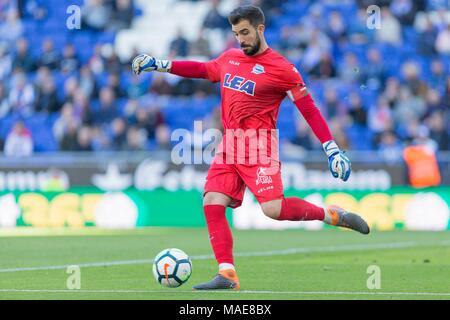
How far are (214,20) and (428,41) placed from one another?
4468mm

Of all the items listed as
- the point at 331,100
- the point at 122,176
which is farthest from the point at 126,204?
the point at 331,100

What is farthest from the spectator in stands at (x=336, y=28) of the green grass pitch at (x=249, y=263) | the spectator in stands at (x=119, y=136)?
the green grass pitch at (x=249, y=263)

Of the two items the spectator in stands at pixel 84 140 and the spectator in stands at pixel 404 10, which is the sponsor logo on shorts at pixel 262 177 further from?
the spectator in stands at pixel 404 10

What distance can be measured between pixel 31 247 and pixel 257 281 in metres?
5.34

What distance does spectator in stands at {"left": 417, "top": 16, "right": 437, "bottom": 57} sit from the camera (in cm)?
2295

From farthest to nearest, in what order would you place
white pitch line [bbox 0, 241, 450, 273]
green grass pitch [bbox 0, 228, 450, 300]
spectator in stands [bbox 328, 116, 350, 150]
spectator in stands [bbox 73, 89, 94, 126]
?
spectator in stands [bbox 73, 89, 94, 126] < spectator in stands [bbox 328, 116, 350, 150] < white pitch line [bbox 0, 241, 450, 273] < green grass pitch [bbox 0, 228, 450, 300]

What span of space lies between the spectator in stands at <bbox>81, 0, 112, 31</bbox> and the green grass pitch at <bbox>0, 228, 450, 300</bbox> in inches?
306

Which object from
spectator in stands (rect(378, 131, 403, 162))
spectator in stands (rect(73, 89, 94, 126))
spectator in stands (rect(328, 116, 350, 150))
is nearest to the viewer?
spectator in stands (rect(378, 131, 403, 162))

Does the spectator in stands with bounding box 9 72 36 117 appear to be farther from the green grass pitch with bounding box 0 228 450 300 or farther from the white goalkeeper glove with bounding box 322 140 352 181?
the white goalkeeper glove with bounding box 322 140 352 181

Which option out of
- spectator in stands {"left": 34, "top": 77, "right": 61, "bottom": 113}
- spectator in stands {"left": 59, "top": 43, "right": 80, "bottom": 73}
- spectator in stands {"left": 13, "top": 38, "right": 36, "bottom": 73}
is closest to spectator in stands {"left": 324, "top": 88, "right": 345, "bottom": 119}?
spectator in stands {"left": 34, "top": 77, "right": 61, "bottom": 113}

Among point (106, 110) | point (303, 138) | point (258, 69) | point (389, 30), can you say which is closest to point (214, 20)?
point (106, 110)

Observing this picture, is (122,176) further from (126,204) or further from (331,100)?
(331,100)

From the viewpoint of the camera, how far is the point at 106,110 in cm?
2255

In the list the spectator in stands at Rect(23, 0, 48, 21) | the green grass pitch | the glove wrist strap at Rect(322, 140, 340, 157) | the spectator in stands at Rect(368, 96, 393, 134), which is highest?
the spectator in stands at Rect(23, 0, 48, 21)
